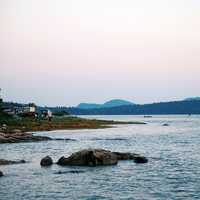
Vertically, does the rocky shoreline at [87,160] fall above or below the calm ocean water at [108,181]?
above

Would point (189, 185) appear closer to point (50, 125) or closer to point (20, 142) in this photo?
point (20, 142)

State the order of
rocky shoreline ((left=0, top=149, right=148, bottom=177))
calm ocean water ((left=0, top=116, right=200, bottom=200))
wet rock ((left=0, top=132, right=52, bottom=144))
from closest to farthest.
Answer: calm ocean water ((left=0, top=116, right=200, bottom=200)) → rocky shoreline ((left=0, top=149, right=148, bottom=177)) → wet rock ((left=0, top=132, right=52, bottom=144))

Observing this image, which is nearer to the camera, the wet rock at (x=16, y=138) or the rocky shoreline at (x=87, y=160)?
the rocky shoreline at (x=87, y=160)

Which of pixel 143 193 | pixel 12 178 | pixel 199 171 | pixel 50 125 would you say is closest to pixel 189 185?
pixel 143 193

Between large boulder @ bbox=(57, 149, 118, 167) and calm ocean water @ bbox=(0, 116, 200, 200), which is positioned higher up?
large boulder @ bbox=(57, 149, 118, 167)

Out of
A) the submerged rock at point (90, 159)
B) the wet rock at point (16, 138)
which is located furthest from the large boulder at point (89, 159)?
the wet rock at point (16, 138)

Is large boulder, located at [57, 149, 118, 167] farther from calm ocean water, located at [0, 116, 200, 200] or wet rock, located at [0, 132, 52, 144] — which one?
wet rock, located at [0, 132, 52, 144]

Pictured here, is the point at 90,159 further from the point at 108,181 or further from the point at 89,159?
the point at 108,181

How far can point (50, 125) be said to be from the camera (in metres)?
147

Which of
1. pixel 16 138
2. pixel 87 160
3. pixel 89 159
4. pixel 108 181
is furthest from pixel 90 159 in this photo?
pixel 16 138

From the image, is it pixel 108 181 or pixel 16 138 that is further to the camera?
pixel 16 138

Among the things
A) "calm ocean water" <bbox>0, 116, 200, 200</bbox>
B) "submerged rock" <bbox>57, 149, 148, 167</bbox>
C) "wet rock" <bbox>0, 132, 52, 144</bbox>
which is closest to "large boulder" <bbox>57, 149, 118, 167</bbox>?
"submerged rock" <bbox>57, 149, 148, 167</bbox>

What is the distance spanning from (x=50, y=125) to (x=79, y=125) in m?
15.1

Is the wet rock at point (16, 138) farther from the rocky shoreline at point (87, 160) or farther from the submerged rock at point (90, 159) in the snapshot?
the submerged rock at point (90, 159)
